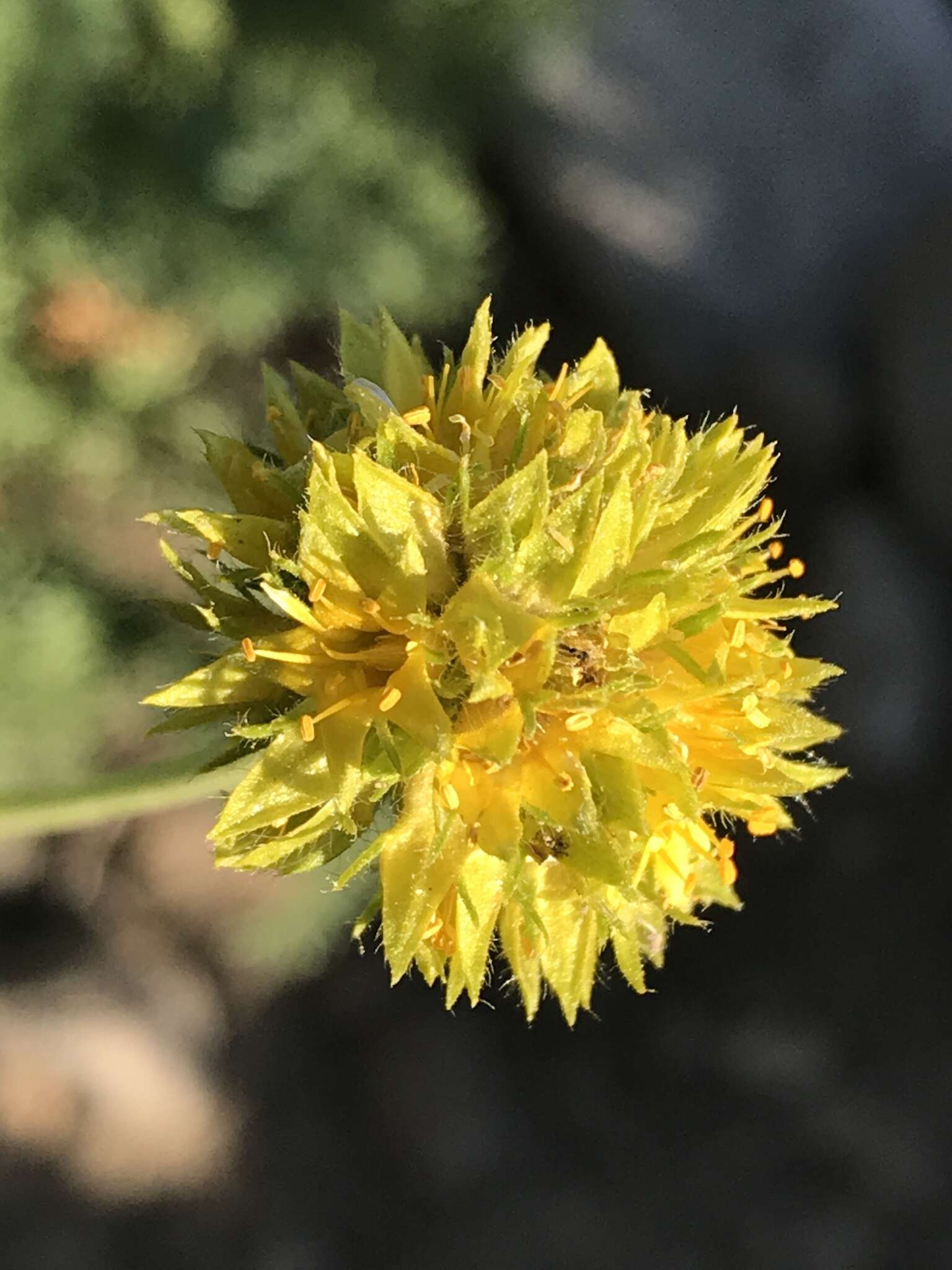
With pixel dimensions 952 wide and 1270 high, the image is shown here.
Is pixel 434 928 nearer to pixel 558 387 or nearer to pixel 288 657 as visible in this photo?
pixel 288 657

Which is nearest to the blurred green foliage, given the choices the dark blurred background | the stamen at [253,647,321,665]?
the dark blurred background

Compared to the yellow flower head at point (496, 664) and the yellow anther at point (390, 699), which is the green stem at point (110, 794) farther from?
the yellow anther at point (390, 699)

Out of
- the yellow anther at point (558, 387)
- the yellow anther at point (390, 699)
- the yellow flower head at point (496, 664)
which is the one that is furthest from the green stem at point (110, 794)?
the yellow anther at point (558, 387)

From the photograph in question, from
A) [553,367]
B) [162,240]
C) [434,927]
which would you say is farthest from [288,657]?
[553,367]

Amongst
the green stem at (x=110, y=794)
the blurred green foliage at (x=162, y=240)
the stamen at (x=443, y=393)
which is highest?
the blurred green foliage at (x=162, y=240)

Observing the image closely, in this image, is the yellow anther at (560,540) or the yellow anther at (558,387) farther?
the yellow anther at (558,387)
